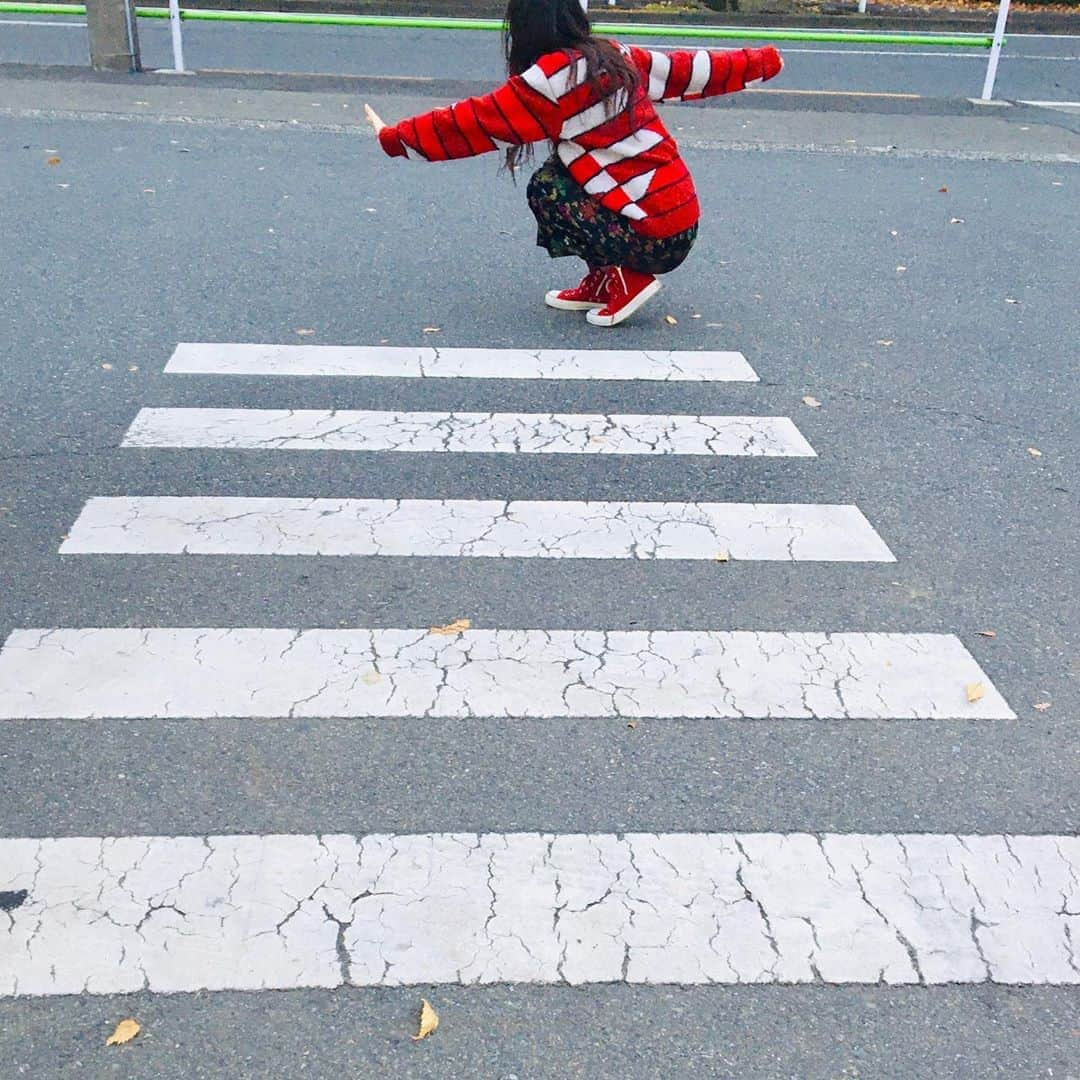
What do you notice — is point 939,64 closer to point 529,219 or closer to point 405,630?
point 529,219

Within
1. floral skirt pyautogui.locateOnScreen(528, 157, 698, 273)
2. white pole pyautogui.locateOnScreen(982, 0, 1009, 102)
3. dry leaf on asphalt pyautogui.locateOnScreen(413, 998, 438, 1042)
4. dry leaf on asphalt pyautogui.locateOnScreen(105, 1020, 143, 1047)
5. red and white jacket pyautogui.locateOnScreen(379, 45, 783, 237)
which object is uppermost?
red and white jacket pyautogui.locateOnScreen(379, 45, 783, 237)

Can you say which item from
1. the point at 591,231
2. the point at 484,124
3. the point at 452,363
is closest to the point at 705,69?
the point at 591,231

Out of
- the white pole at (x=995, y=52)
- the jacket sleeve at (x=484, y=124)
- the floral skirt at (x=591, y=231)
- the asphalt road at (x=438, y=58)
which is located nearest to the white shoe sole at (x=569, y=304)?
the floral skirt at (x=591, y=231)

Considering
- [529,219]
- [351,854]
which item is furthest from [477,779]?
[529,219]

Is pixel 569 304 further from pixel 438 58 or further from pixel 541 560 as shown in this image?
pixel 438 58

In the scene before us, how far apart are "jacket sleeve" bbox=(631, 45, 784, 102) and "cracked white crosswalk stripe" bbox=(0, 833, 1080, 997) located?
356 centimetres

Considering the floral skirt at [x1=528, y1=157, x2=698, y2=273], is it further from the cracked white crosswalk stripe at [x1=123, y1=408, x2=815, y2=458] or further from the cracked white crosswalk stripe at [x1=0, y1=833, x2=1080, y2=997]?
the cracked white crosswalk stripe at [x1=0, y1=833, x2=1080, y2=997]

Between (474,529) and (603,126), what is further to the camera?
(603,126)

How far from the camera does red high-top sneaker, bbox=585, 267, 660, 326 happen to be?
5961 mm

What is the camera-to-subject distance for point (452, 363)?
5.52 m

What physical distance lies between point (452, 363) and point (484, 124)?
3.05ft

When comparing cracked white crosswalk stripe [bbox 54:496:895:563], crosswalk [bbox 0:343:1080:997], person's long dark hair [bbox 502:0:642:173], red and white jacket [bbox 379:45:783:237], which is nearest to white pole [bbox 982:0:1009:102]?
red and white jacket [bbox 379:45:783:237]

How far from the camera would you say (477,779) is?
118 inches

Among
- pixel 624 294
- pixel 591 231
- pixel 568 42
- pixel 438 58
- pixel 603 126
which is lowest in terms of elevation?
pixel 438 58
